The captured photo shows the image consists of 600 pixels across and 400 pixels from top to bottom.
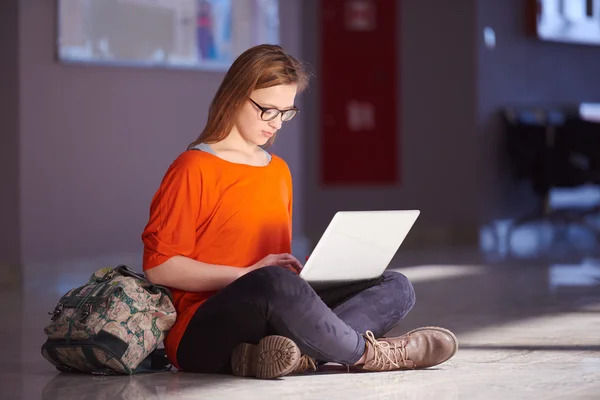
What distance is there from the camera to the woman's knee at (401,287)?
2.74m

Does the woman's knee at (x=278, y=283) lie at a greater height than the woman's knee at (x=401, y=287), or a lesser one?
greater

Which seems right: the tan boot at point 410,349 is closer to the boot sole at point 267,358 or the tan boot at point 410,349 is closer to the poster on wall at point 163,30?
the boot sole at point 267,358

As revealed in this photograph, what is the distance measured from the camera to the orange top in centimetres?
251

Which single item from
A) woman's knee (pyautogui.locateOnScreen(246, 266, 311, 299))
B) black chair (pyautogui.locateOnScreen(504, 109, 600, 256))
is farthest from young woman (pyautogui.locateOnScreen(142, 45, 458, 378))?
black chair (pyautogui.locateOnScreen(504, 109, 600, 256))

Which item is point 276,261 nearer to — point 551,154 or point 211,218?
point 211,218

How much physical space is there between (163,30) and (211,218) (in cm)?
361

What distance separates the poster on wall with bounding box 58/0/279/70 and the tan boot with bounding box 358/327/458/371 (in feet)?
11.5

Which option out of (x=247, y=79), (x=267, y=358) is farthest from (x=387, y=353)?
(x=247, y=79)

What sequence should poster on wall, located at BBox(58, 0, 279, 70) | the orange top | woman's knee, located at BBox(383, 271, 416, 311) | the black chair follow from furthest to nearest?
the black chair, poster on wall, located at BBox(58, 0, 279, 70), woman's knee, located at BBox(383, 271, 416, 311), the orange top

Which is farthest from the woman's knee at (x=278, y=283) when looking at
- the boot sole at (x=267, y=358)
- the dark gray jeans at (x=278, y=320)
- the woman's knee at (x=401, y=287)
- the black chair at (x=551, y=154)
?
the black chair at (x=551, y=154)

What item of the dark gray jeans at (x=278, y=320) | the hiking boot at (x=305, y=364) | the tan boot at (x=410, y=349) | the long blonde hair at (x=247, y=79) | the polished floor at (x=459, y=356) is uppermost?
the long blonde hair at (x=247, y=79)

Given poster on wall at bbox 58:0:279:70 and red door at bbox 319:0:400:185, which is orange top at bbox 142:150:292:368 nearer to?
poster on wall at bbox 58:0:279:70

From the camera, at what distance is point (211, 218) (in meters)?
2.60

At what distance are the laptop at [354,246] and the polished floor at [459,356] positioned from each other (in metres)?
0.25
